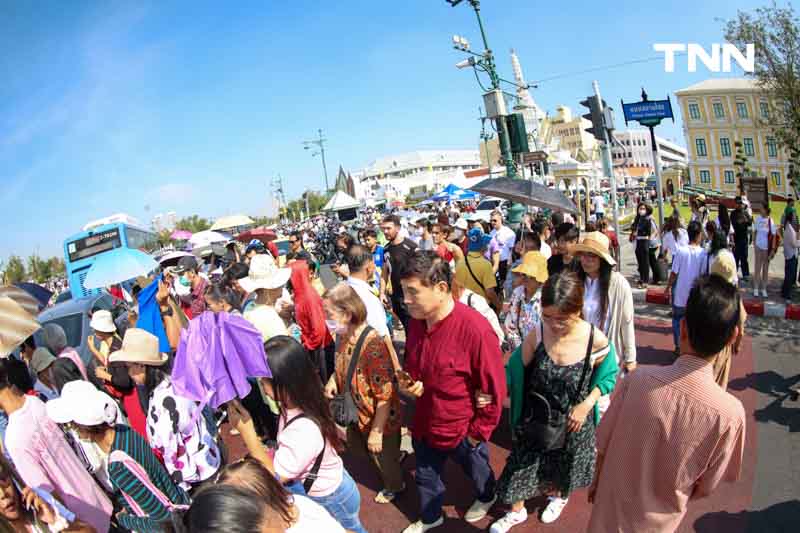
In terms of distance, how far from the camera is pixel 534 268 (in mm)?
3711

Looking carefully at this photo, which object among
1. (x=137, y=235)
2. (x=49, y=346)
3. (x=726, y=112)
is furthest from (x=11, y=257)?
(x=726, y=112)

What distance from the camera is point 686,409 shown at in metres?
1.78

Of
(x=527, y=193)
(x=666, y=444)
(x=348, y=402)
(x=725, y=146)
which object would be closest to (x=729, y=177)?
(x=725, y=146)

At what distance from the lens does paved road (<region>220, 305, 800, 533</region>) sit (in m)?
3.05

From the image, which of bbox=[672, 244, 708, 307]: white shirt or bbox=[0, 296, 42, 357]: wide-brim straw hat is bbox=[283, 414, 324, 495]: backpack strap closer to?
bbox=[0, 296, 42, 357]: wide-brim straw hat

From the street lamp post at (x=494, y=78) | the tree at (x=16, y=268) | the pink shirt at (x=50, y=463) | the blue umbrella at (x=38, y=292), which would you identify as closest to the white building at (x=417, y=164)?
the tree at (x=16, y=268)

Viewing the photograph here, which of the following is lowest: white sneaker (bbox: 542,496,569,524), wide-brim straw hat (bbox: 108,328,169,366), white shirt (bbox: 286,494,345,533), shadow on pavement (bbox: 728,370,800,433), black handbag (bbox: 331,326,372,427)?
shadow on pavement (bbox: 728,370,800,433)

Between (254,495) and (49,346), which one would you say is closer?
(254,495)

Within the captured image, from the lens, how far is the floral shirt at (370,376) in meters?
3.11

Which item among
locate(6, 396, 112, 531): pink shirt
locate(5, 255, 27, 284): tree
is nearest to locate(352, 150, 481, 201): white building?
locate(5, 255, 27, 284): tree

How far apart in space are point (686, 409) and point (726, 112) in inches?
2598

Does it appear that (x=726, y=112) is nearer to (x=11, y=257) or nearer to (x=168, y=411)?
(x=168, y=411)

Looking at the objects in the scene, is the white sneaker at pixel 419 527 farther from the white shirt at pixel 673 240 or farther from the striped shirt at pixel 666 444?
the white shirt at pixel 673 240

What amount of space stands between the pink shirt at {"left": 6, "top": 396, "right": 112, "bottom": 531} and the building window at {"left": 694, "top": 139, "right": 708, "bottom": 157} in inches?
2687
